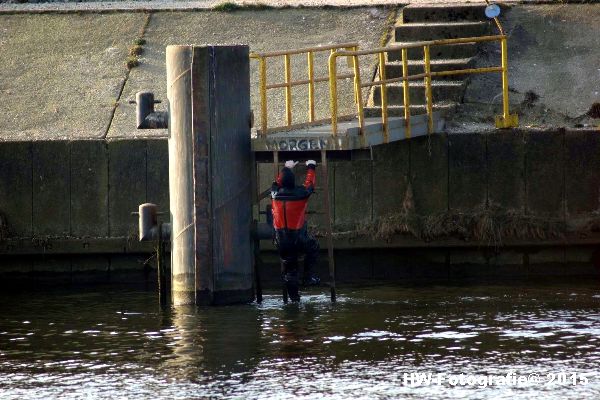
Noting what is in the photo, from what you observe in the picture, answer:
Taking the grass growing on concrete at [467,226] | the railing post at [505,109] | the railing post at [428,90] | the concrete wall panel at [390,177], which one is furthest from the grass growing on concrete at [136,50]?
the railing post at [505,109]

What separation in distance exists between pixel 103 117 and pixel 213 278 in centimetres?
480

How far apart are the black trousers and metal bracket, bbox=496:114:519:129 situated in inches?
139

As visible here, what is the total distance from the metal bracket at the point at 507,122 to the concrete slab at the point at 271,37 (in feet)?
7.03

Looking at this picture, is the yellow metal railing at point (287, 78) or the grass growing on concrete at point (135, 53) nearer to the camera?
the yellow metal railing at point (287, 78)

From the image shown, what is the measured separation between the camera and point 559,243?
19.1 meters

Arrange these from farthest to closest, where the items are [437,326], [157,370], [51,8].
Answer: [51,8], [437,326], [157,370]

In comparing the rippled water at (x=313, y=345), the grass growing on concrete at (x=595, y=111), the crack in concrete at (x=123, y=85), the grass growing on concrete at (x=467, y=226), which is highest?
the crack in concrete at (x=123, y=85)

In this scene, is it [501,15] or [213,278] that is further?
[501,15]

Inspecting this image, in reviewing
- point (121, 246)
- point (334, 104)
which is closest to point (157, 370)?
point (334, 104)

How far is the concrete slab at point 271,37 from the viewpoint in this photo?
68.8 feet

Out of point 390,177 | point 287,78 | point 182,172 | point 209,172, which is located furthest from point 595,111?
point 182,172

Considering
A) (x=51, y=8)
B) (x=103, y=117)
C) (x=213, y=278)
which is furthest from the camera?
(x=51, y=8)

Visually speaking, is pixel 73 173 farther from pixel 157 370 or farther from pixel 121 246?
pixel 157 370

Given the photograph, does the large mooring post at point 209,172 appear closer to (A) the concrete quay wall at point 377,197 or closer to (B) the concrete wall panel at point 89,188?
(A) the concrete quay wall at point 377,197
